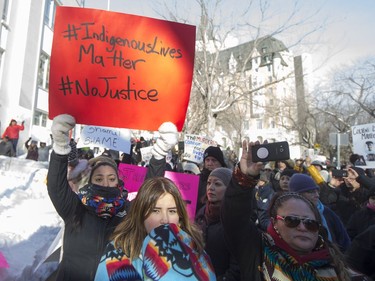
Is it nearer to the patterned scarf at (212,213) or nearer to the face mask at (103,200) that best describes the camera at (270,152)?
the patterned scarf at (212,213)

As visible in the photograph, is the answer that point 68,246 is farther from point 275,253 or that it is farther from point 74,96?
point 275,253

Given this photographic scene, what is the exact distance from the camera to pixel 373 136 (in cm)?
683

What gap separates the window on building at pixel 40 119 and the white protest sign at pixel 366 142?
17.7m

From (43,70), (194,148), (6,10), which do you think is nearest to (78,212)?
(194,148)

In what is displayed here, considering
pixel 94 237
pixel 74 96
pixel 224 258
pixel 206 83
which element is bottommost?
pixel 224 258

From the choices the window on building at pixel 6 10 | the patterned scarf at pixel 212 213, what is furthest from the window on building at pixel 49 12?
the patterned scarf at pixel 212 213

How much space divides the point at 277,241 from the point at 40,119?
20.9 metres

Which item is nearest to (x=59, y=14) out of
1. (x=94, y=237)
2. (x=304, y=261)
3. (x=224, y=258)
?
(x=94, y=237)

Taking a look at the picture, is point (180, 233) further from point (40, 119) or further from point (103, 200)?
point (40, 119)

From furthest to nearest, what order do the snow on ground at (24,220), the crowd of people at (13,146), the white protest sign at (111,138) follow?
the crowd of people at (13,146) < the white protest sign at (111,138) < the snow on ground at (24,220)

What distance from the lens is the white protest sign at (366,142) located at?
672 cm

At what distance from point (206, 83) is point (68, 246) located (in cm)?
1270

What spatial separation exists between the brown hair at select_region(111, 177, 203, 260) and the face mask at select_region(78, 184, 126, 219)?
0.54 metres

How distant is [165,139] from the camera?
2.68 m
